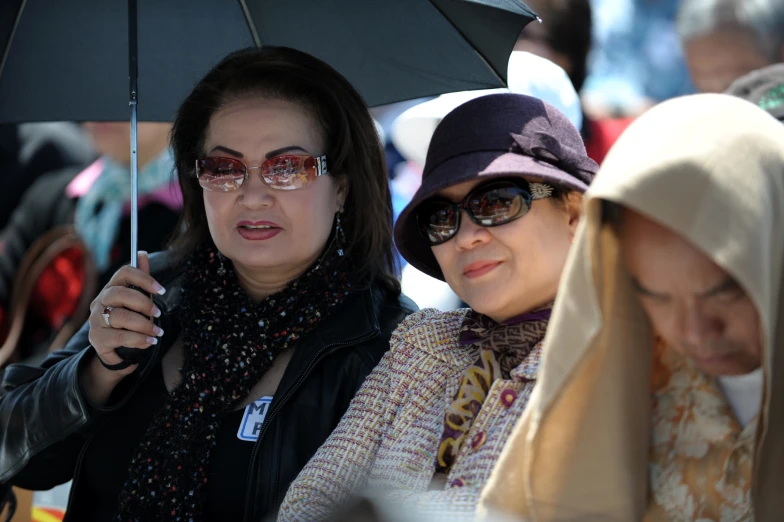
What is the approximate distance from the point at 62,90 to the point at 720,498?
→ 233 centimetres

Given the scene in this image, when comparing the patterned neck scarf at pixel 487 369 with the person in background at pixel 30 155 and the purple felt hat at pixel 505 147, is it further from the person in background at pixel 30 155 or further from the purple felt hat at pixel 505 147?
the person in background at pixel 30 155

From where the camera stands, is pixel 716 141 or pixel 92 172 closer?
pixel 716 141

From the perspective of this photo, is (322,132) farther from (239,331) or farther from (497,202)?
(497,202)

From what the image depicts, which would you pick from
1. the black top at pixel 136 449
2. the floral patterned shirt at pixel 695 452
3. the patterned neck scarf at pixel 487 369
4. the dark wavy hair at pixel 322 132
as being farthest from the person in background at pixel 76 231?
the floral patterned shirt at pixel 695 452

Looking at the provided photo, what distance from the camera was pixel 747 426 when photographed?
1.78 m

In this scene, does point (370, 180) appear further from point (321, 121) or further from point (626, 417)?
point (626, 417)

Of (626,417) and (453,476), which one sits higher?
(626,417)

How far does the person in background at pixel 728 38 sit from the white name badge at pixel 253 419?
2147 mm

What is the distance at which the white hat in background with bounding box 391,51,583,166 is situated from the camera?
12.3 ft

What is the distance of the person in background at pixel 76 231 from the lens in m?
4.73

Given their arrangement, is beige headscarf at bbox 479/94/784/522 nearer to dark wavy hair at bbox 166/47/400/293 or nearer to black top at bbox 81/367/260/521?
black top at bbox 81/367/260/521

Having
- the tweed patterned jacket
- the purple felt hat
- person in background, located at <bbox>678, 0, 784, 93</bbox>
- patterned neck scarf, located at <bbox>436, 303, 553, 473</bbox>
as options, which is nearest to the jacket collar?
the tweed patterned jacket


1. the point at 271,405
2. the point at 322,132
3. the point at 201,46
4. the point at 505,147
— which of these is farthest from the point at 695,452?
the point at 201,46

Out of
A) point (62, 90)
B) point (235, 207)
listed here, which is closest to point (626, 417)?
point (235, 207)
